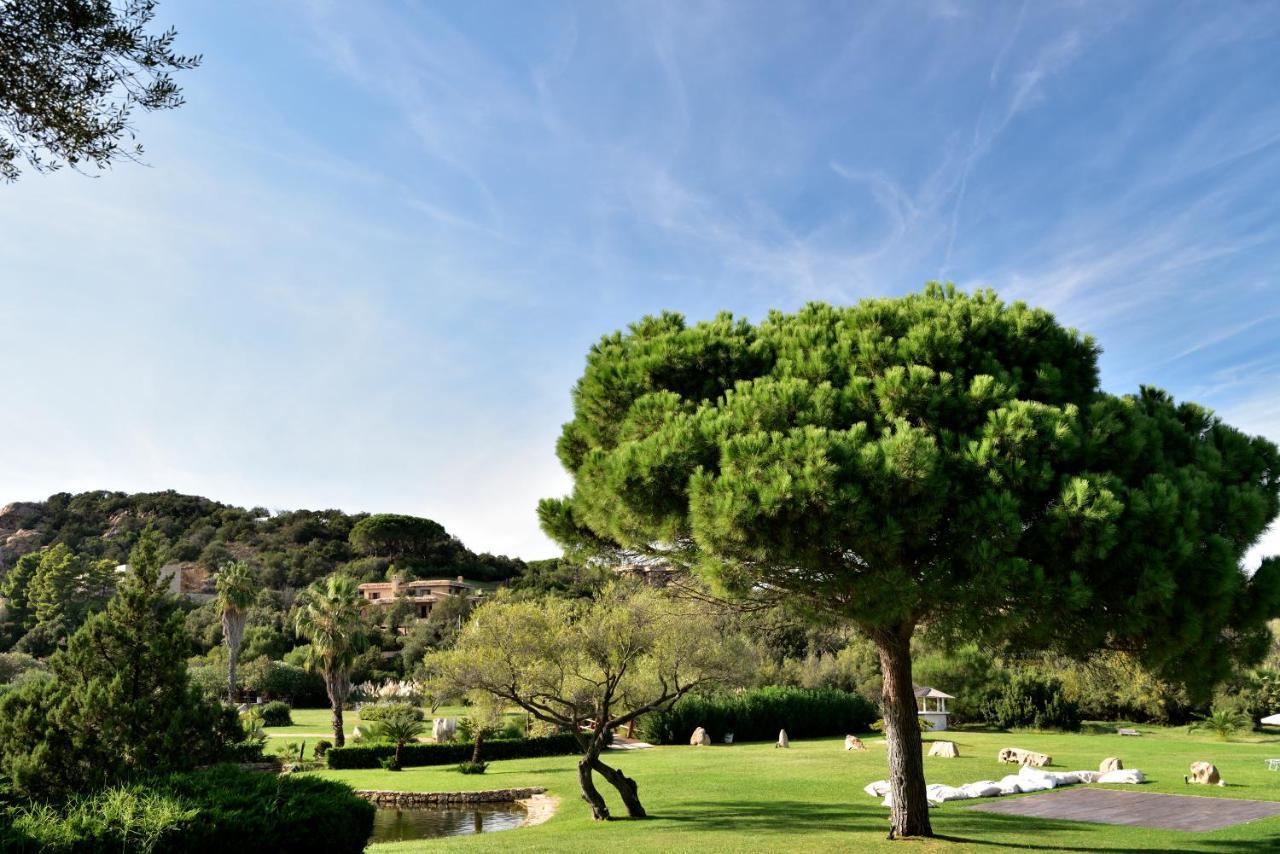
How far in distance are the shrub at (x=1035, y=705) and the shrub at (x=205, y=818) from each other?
3718 cm

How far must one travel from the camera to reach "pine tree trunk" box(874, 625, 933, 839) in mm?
11125

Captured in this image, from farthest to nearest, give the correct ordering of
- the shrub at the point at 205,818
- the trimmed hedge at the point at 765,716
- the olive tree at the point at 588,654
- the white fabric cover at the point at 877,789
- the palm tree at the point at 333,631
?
the trimmed hedge at the point at 765,716
the palm tree at the point at 333,631
the white fabric cover at the point at 877,789
the olive tree at the point at 588,654
the shrub at the point at 205,818

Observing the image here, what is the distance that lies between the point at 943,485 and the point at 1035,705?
1393 inches

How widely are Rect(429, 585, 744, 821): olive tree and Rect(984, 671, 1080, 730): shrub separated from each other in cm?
2461

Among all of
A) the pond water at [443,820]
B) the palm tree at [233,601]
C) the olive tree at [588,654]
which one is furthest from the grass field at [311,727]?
the olive tree at [588,654]

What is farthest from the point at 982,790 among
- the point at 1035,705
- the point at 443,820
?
the point at 1035,705

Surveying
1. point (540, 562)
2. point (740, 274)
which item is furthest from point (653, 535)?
point (540, 562)

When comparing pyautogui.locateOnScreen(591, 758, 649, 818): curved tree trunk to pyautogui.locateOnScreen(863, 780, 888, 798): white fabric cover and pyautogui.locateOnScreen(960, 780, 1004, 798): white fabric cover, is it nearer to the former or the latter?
pyautogui.locateOnScreen(863, 780, 888, 798): white fabric cover

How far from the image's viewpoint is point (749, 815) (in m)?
16.3

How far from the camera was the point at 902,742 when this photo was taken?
36.4 feet

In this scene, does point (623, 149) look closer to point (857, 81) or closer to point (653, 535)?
point (857, 81)

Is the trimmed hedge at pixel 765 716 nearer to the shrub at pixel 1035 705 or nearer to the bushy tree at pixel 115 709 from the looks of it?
the shrub at pixel 1035 705

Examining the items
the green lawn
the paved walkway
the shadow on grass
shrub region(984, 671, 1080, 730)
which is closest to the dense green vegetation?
the green lawn

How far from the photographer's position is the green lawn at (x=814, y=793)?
12539 mm
